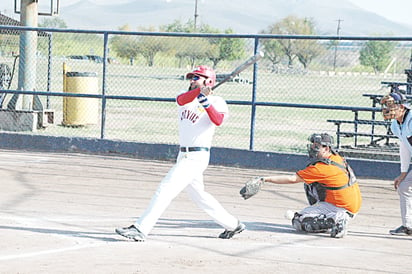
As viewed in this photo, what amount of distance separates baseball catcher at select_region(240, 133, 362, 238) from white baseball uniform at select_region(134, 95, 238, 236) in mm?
924

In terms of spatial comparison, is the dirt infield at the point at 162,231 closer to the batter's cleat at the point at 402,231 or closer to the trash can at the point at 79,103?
the batter's cleat at the point at 402,231

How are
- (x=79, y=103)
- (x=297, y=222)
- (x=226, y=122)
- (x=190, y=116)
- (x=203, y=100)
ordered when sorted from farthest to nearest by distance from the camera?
(x=226, y=122)
(x=79, y=103)
(x=297, y=222)
(x=190, y=116)
(x=203, y=100)

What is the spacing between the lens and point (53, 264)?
7.05 meters

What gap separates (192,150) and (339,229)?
6.00 ft

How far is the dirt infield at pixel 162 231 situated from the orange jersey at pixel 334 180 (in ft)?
1.21

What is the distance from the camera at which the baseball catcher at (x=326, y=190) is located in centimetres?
885

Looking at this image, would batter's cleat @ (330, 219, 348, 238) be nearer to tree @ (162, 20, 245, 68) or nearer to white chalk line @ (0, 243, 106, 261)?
white chalk line @ (0, 243, 106, 261)

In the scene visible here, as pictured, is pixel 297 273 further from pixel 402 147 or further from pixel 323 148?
pixel 402 147

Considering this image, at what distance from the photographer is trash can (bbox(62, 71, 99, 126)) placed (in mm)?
19547

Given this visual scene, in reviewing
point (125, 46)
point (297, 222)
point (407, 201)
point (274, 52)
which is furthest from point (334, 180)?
point (125, 46)

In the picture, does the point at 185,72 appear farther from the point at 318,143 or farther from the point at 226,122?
the point at 318,143

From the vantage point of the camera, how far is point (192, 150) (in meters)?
8.24

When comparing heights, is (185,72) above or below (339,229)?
above

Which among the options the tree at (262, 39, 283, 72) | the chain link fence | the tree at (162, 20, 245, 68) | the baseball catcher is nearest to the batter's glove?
the baseball catcher
